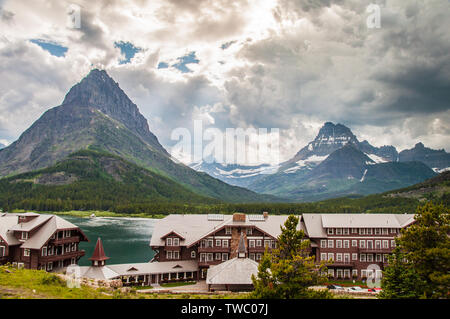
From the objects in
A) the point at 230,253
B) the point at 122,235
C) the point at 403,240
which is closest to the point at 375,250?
the point at 230,253

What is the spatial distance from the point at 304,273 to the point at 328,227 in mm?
38609

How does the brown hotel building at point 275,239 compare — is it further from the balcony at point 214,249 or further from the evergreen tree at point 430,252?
the evergreen tree at point 430,252

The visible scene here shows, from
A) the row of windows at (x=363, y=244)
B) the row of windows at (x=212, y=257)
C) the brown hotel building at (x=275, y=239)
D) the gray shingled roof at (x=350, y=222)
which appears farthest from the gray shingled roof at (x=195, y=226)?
the row of windows at (x=363, y=244)

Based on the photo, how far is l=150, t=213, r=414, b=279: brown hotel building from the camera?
67875mm

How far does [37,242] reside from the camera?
5756 centimetres

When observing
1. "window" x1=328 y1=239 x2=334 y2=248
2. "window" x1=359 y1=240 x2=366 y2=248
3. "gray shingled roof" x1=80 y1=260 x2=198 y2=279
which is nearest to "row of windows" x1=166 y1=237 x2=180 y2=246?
"gray shingled roof" x1=80 y1=260 x2=198 y2=279

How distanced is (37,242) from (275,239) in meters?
41.1

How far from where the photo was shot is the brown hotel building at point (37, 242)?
57.2m

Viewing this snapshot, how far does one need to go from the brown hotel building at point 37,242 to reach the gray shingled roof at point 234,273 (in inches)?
1008

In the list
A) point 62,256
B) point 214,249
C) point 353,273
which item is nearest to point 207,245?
point 214,249

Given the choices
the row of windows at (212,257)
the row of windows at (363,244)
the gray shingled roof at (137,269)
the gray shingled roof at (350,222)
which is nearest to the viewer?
the gray shingled roof at (137,269)

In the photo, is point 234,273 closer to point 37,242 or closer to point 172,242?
point 172,242
